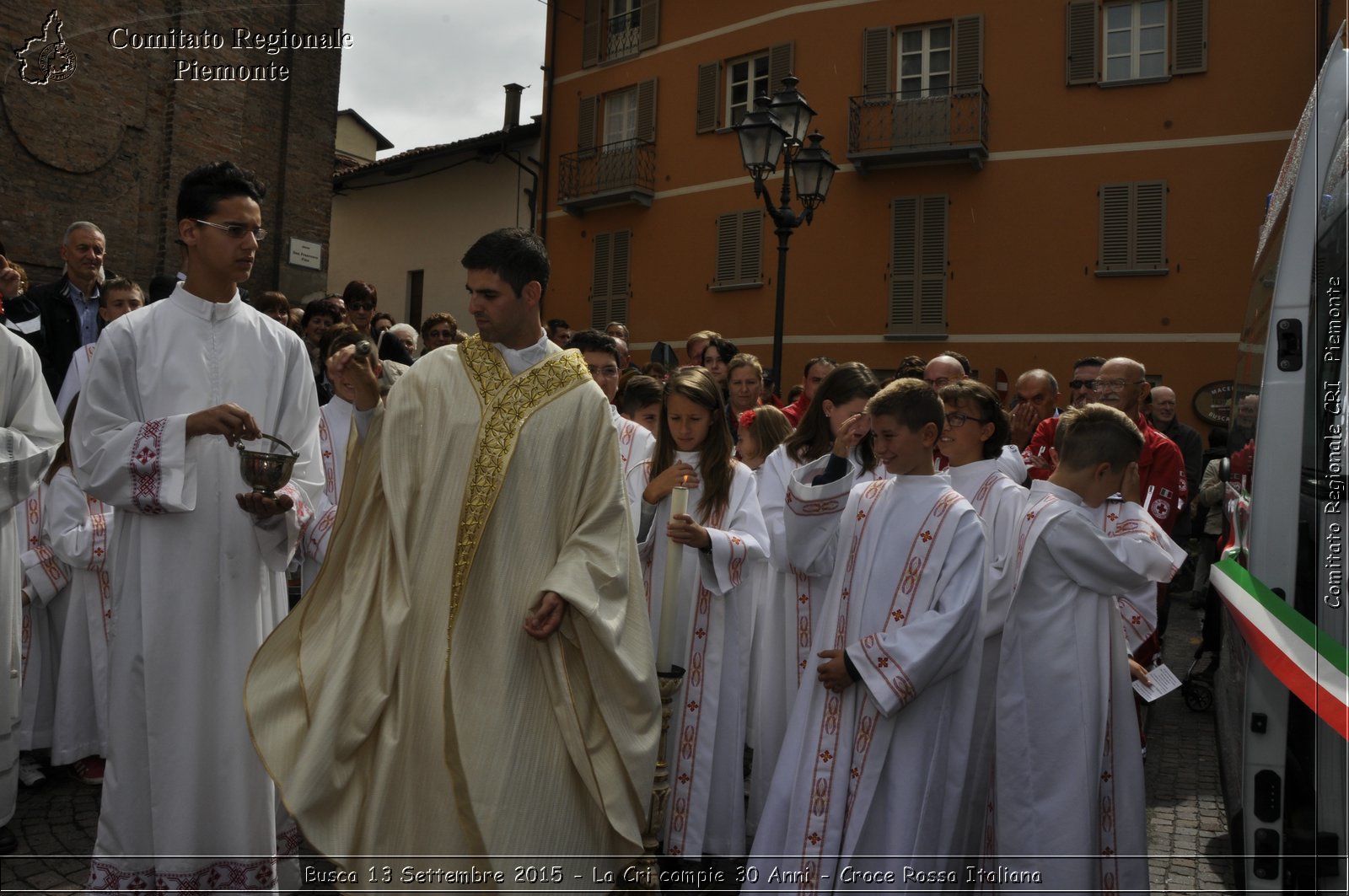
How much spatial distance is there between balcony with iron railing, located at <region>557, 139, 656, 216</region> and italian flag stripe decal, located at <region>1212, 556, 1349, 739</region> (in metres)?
21.1

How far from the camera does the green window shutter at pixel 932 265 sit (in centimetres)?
1992

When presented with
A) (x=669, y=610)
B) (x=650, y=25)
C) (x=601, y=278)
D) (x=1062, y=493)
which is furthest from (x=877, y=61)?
(x=669, y=610)

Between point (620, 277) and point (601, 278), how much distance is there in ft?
1.94

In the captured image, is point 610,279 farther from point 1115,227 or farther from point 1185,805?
point 1185,805

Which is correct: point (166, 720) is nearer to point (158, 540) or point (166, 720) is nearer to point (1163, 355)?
point (158, 540)

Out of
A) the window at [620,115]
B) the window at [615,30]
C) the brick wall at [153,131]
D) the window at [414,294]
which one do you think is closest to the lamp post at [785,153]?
the brick wall at [153,131]

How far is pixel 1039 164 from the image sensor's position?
1919 centimetres

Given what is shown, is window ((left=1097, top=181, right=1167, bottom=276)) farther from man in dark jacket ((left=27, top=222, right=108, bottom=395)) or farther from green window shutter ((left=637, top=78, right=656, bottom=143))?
man in dark jacket ((left=27, top=222, right=108, bottom=395))

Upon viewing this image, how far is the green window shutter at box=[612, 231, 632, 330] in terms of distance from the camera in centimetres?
2428

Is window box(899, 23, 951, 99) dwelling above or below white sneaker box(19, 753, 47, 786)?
above

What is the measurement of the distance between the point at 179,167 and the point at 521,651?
13.2m

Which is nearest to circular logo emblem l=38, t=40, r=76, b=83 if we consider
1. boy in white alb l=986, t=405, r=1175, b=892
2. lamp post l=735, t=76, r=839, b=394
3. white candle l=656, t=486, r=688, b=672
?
lamp post l=735, t=76, r=839, b=394

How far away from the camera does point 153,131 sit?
46.4 ft

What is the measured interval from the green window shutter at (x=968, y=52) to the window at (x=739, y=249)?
445 cm
